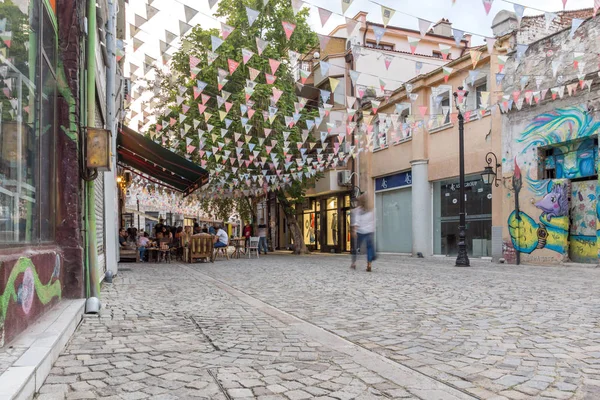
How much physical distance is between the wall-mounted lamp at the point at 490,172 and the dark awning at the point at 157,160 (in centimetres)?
862

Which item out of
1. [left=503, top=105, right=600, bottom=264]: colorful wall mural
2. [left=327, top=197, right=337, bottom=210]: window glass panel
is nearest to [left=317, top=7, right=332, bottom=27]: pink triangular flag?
[left=503, top=105, right=600, bottom=264]: colorful wall mural

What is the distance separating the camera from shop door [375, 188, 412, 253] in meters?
22.2

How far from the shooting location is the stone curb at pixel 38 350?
2.96 metres

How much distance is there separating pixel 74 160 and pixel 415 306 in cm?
498

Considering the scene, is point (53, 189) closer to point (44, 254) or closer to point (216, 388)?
point (44, 254)

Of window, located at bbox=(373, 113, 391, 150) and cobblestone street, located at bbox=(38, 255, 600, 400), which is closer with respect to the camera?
cobblestone street, located at bbox=(38, 255, 600, 400)

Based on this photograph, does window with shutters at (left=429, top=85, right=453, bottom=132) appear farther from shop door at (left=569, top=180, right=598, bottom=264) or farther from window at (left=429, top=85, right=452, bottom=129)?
shop door at (left=569, top=180, right=598, bottom=264)

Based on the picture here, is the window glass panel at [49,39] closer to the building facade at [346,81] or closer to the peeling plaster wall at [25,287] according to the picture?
the peeling plaster wall at [25,287]

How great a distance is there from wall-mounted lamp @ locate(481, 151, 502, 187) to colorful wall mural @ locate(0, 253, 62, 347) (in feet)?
43.8

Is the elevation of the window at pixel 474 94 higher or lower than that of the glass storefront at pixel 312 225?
higher

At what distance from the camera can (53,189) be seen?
20.4 ft

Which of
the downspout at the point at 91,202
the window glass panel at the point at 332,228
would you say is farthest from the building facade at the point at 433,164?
the downspout at the point at 91,202

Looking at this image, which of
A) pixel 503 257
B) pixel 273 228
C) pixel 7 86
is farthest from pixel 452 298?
pixel 273 228

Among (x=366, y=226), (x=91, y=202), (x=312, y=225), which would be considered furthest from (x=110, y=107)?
(x=312, y=225)
